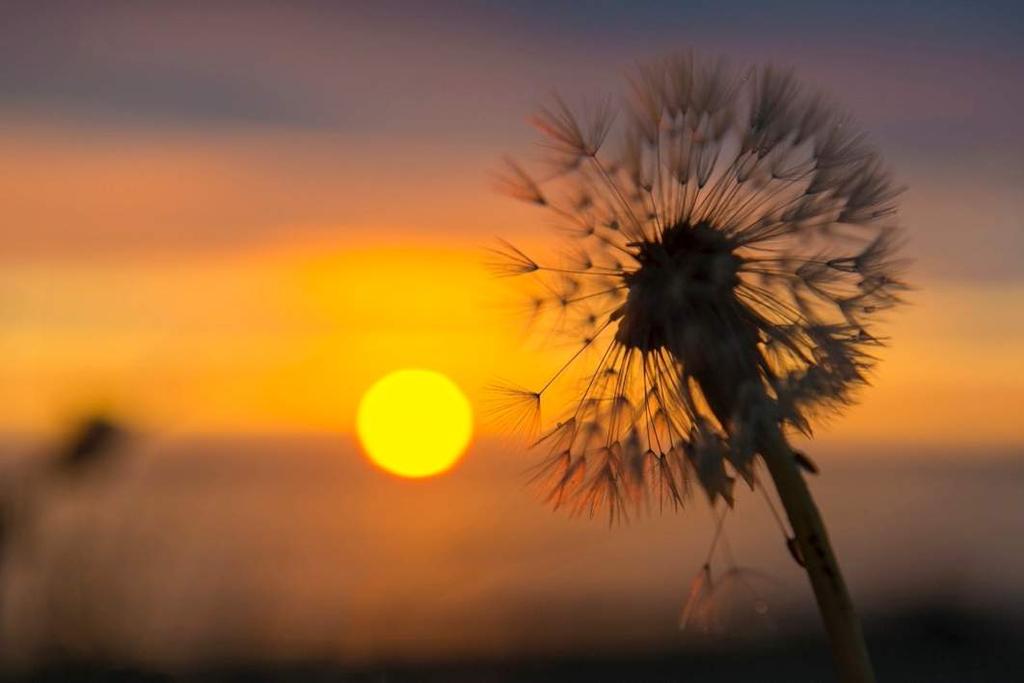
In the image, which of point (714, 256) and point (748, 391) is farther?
point (714, 256)

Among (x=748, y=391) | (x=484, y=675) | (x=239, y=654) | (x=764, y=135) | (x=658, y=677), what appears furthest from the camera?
(x=658, y=677)

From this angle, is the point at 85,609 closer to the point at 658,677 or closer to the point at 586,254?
the point at 586,254

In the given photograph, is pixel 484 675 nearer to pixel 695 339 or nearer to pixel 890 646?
pixel 695 339

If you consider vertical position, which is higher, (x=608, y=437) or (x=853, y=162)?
(x=853, y=162)

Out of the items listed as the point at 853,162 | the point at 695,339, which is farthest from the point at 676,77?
the point at 695,339

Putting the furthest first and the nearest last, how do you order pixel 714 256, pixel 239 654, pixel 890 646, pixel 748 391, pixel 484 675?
pixel 890 646, pixel 484 675, pixel 239 654, pixel 714 256, pixel 748 391

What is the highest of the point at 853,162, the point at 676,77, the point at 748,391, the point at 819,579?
the point at 676,77

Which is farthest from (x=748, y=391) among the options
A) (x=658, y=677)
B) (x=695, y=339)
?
(x=658, y=677)
